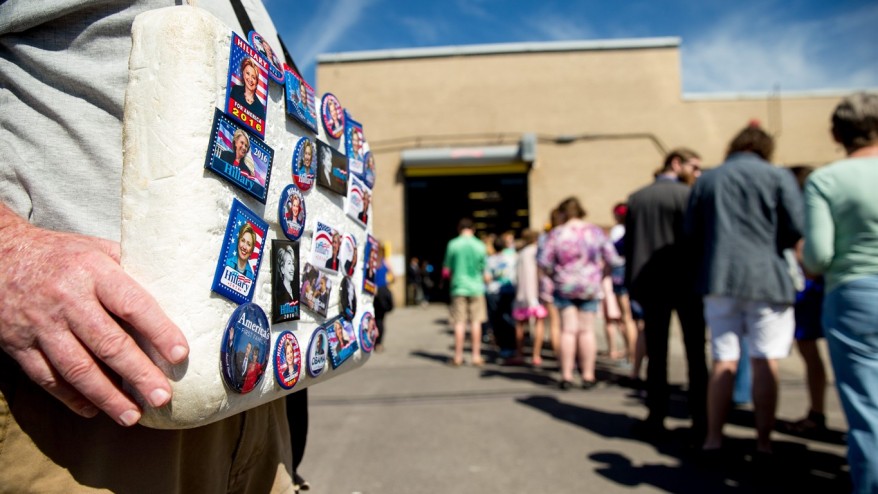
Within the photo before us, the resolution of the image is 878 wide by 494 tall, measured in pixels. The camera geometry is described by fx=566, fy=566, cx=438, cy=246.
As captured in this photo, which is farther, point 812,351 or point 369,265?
point 812,351

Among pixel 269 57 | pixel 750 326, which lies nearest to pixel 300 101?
pixel 269 57

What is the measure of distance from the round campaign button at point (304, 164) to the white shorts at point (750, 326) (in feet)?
9.55

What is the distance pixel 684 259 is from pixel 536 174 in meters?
11.8

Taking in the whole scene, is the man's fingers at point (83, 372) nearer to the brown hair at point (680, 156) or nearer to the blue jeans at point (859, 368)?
the blue jeans at point (859, 368)

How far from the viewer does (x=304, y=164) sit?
1002 millimetres

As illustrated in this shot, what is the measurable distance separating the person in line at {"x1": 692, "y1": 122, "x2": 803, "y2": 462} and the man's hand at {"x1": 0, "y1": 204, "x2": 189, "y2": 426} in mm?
3137

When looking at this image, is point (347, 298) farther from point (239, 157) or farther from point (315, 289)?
point (239, 157)

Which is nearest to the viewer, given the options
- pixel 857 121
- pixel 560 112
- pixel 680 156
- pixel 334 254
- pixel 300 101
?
pixel 300 101

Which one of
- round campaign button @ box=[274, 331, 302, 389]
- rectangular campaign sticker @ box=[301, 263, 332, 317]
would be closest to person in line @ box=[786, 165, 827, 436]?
rectangular campaign sticker @ box=[301, 263, 332, 317]

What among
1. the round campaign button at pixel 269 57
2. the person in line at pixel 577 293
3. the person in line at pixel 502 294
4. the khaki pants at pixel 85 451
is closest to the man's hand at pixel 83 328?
the khaki pants at pixel 85 451

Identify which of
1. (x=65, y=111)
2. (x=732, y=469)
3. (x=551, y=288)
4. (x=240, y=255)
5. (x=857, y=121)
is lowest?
(x=732, y=469)

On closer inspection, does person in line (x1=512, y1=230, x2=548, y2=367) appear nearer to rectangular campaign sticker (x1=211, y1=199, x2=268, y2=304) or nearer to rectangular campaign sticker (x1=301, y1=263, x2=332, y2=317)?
rectangular campaign sticker (x1=301, y1=263, x2=332, y2=317)

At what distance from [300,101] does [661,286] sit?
11.4 feet

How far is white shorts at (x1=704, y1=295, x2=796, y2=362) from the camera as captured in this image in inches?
122
